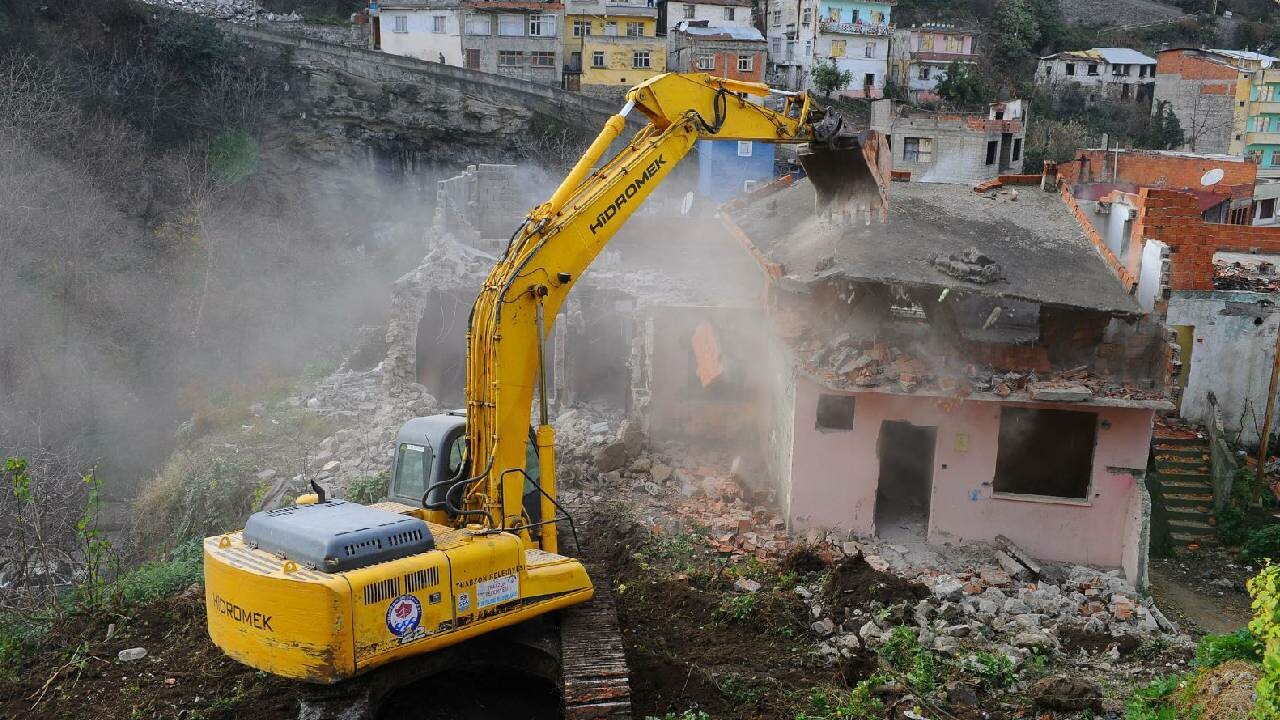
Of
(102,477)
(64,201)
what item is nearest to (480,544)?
(102,477)

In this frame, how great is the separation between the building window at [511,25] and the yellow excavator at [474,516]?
Result: 32609 millimetres

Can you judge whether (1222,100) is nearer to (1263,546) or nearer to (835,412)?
(1263,546)

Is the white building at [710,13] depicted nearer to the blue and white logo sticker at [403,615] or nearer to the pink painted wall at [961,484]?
the pink painted wall at [961,484]

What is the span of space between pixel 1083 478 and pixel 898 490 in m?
2.67

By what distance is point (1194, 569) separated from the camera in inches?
576

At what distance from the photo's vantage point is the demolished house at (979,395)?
12648 millimetres

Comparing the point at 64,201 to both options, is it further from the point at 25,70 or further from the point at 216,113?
the point at 216,113

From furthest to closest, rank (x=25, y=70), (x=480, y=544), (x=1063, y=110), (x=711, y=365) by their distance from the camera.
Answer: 1. (x=1063, y=110)
2. (x=25, y=70)
3. (x=711, y=365)
4. (x=480, y=544)

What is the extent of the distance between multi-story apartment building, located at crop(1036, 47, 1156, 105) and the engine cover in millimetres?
48642

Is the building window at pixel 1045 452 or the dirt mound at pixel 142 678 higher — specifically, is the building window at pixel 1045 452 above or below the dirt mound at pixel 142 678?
above

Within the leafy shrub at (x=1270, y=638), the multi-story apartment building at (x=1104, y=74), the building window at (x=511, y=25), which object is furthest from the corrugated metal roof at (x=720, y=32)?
the leafy shrub at (x=1270, y=638)

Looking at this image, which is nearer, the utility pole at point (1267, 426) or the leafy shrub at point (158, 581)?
A: the leafy shrub at point (158, 581)

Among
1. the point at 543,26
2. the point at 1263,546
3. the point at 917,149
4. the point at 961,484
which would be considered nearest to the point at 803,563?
the point at 961,484

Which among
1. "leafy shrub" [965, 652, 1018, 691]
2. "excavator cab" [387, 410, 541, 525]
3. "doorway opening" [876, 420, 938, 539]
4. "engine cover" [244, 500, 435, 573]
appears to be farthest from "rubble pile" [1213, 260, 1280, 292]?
"engine cover" [244, 500, 435, 573]
